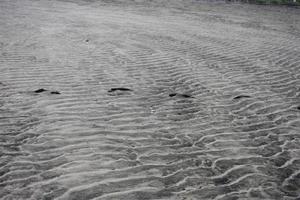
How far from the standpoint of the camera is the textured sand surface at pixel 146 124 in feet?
11.7

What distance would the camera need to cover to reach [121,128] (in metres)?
4.77

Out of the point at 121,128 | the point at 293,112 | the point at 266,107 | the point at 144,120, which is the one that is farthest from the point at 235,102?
the point at 121,128

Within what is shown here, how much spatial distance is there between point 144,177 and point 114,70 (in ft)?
13.7

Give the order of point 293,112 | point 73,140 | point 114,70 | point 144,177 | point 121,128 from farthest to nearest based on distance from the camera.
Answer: point 114,70, point 293,112, point 121,128, point 73,140, point 144,177

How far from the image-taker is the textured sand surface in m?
3.57

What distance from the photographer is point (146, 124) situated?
4.94 metres

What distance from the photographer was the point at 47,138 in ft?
14.3

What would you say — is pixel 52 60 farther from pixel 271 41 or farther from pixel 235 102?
pixel 271 41

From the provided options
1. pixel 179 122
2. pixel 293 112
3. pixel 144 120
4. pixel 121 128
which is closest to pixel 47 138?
pixel 121 128

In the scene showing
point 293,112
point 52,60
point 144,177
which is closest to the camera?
point 144,177

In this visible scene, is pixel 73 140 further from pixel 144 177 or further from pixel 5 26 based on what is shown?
pixel 5 26

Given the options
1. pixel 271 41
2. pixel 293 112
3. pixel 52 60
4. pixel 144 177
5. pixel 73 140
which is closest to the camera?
pixel 144 177

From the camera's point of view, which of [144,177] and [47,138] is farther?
[47,138]

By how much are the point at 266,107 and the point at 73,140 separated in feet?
10.9
